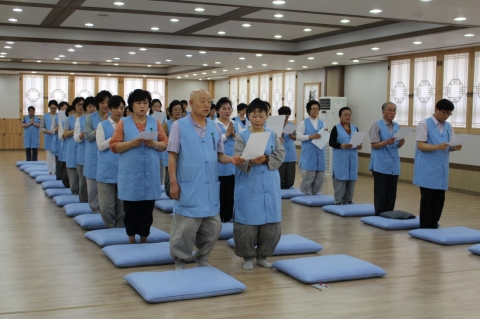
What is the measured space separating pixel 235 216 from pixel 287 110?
4.73m

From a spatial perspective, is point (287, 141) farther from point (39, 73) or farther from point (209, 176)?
point (39, 73)

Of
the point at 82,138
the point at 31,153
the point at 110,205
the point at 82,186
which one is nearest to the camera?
the point at 110,205

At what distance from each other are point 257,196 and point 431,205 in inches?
105

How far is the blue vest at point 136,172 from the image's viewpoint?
4.93 meters

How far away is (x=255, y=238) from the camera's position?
4.58m

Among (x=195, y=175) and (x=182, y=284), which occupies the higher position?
(x=195, y=175)

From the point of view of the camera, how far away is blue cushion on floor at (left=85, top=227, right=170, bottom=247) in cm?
525

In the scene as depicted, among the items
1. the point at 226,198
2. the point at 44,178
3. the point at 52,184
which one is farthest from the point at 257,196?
the point at 44,178

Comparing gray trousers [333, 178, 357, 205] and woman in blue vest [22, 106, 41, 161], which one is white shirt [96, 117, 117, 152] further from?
woman in blue vest [22, 106, 41, 161]

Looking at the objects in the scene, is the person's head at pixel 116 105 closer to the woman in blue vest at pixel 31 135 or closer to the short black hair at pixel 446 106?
the short black hair at pixel 446 106

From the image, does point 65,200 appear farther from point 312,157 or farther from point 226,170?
point 312,157

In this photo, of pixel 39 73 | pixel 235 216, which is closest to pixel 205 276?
pixel 235 216

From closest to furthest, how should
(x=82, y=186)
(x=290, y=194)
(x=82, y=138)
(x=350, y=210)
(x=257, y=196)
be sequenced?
(x=257, y=196), (x=82, y=138), (x=82, y=186), (x=350, y=210), (x=290, y=194)

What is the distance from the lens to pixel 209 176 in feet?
13.8
